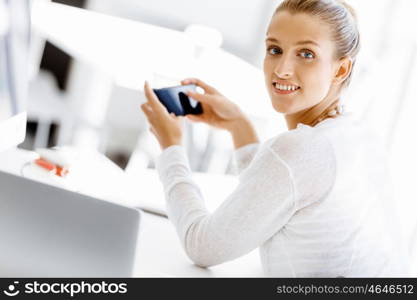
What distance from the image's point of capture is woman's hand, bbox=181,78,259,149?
3.66ft

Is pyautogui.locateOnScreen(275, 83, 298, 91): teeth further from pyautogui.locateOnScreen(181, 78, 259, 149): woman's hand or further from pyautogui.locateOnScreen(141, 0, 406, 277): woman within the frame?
pyautogui.locateOnScreen(181, 78, 259, 149): woman's hand

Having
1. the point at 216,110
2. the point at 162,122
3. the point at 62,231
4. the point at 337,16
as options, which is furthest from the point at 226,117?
the point at 62,231

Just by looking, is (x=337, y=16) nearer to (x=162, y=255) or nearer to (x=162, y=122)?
(x=162, y=122)

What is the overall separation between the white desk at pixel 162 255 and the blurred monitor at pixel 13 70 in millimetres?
218

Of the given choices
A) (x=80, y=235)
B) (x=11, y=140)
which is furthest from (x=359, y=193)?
(x=11, y=140)

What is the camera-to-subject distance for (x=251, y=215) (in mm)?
780

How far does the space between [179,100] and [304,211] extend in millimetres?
377

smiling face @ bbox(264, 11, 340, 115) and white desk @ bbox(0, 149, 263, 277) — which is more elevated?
smiling face @ bbox(264, 11, 340, 115)

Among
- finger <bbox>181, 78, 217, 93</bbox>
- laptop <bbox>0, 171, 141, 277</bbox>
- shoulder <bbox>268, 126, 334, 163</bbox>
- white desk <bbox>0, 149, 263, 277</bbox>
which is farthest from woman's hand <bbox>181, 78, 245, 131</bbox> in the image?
laptop <bbox>0, 171, 141, 277</bbox>

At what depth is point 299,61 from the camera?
2.99ft

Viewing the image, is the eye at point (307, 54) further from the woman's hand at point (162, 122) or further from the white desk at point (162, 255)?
the white desk at point (162, 255)

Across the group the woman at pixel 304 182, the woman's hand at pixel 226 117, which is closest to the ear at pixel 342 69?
the woman at pixel 304 182

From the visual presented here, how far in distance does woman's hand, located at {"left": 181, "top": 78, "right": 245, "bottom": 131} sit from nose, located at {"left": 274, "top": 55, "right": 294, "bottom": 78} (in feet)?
0.71

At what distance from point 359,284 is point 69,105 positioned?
0.82 metres
